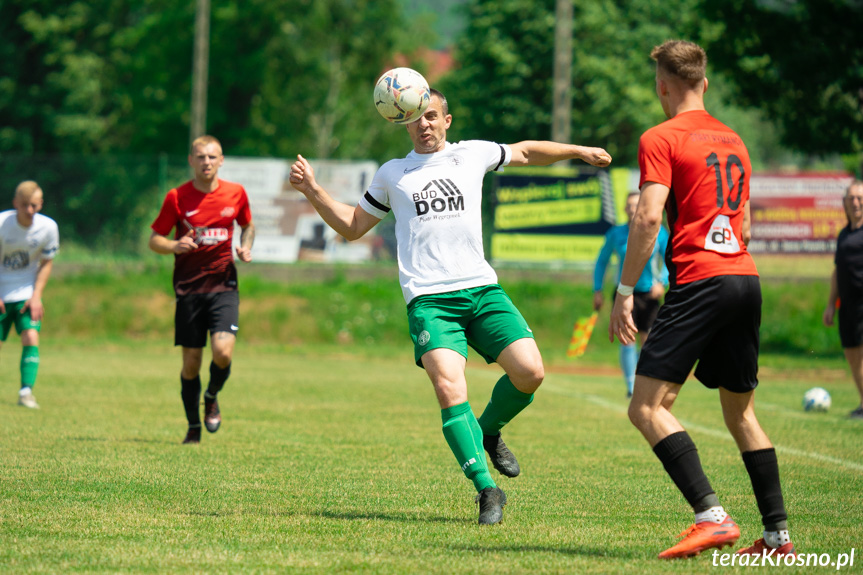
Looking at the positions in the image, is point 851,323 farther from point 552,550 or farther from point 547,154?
point 552,550

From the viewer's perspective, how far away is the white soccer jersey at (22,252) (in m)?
10.6

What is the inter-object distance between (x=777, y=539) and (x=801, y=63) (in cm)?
1867

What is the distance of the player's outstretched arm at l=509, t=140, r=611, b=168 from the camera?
5920mm

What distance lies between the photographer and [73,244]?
2431 centimetres

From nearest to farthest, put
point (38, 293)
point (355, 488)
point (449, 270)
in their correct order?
1. point (449, 270)
2. point (355, 488)
3. point (38, 293)

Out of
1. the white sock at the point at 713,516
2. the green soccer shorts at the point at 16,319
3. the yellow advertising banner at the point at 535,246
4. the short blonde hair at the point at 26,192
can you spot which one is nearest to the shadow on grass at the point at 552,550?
the white sock at the point at 713,516

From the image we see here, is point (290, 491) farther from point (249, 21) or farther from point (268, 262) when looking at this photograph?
point (249, 21)

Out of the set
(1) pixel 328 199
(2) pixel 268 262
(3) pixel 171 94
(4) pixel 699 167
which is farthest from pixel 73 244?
(4) pixel 699 167

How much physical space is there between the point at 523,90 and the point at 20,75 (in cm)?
2015

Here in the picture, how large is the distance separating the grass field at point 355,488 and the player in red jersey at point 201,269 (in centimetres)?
63

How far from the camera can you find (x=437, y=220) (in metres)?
5.64

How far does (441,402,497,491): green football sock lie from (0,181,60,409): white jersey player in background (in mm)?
6645

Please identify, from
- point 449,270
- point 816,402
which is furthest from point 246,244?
point 816,402

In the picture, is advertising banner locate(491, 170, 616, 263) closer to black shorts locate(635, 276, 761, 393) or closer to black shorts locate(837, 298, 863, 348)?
black shorts locate(837, 298, 863, 348)
